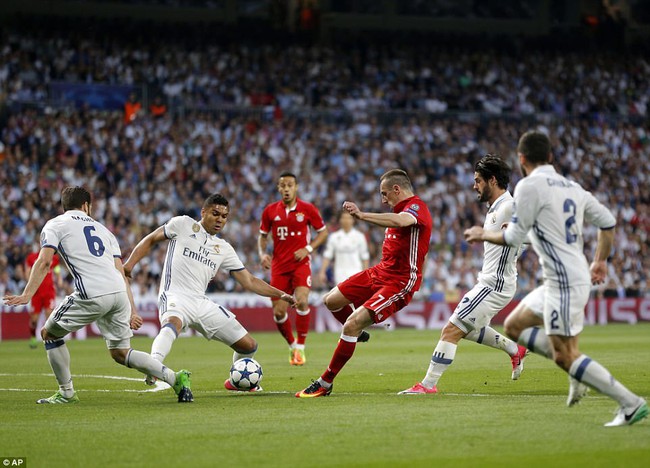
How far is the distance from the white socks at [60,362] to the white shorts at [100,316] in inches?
6.0

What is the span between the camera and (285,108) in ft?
114

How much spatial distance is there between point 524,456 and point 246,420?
2.91m

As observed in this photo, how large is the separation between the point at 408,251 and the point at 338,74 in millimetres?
27566

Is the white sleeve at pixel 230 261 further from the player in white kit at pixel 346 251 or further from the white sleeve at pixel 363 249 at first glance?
the player in white kit at pixel 346 251

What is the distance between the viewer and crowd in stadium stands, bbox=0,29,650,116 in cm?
3316

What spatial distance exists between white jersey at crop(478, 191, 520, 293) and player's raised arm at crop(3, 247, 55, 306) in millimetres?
4664

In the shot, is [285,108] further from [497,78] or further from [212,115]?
[497,78]

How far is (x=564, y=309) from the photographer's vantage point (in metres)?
8.19

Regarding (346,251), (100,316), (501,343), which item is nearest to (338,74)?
(346,251)

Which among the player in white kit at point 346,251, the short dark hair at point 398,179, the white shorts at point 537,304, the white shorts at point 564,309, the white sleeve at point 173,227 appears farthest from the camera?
the player in white kit at point 346,251

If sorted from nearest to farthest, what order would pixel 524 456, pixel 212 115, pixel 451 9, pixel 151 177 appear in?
1. pixel 524 456
2. pixel 151 177
3. pixel 212 115
4. pixel 451 9

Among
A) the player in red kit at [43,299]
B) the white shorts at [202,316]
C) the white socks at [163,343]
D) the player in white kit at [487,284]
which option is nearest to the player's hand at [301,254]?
the white shorts at [202,316]

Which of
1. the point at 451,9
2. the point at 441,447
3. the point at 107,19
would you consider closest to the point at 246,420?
the point at 441,447

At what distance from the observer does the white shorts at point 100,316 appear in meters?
10.5
